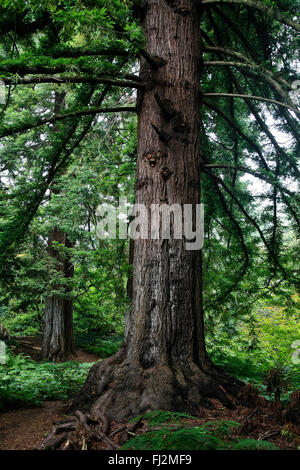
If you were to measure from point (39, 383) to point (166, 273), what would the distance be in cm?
257

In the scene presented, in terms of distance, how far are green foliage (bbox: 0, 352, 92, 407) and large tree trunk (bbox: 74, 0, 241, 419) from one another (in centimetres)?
90

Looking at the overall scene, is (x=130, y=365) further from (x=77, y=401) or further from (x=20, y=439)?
(x=20, y=439)

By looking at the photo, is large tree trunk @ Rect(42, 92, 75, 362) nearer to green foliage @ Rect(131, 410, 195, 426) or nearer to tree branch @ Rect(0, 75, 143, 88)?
tree branch @ Rect(0, 75, 143, 88)

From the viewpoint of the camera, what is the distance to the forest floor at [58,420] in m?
2.21

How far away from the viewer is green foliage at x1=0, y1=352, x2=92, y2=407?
3.47 meters

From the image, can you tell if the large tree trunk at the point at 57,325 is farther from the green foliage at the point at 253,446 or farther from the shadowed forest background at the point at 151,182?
the green foliage at the point at 253,446

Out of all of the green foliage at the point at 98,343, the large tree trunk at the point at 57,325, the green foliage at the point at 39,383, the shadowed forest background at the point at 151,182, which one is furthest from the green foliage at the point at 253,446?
the green foliage at the point at 98,343

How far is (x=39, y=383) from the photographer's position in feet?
13.8

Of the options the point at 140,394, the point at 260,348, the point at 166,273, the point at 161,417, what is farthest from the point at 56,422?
the point at 260,348

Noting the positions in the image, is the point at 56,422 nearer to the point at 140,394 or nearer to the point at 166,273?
the point at 140,394

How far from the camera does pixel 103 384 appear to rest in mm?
2912

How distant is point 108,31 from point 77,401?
3.31 metres
